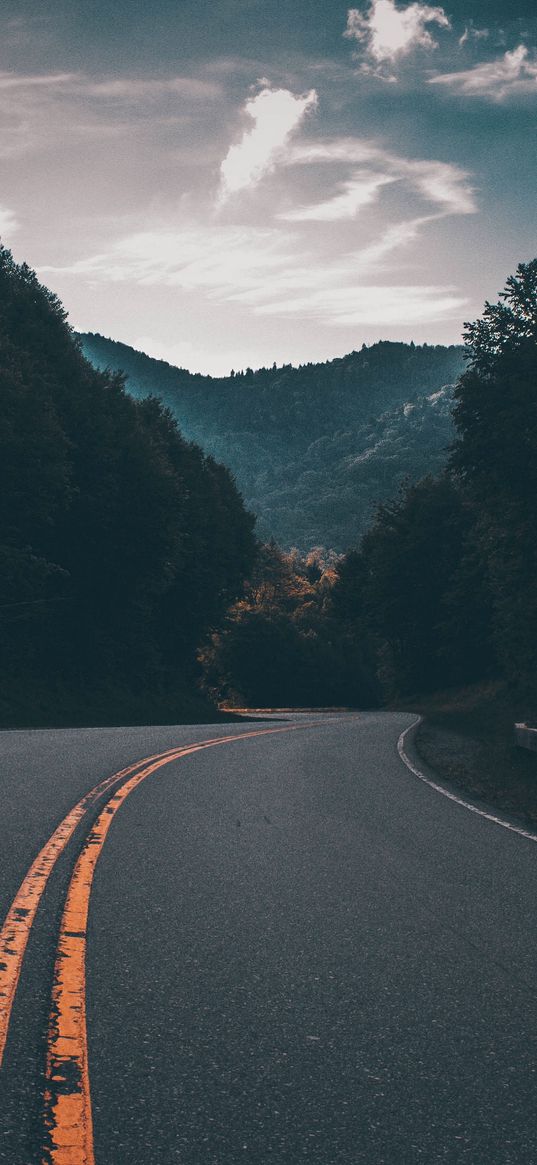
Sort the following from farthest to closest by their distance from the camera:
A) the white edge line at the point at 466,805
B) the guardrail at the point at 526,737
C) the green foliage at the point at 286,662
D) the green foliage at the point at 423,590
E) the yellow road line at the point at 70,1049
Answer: the green foliage at the point at 286,662 < the green foliage at the point at 423,590 < the guardrail at the point at 526,737 < the white edge line at the point at 466,805 < the yellow road line at the point at 70,1049

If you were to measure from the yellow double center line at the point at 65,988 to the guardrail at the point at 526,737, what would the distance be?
8515mm

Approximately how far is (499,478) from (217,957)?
3265cm

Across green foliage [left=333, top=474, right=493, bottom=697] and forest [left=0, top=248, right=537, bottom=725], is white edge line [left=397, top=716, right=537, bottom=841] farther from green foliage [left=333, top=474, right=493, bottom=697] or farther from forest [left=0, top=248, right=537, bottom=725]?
green foliage [left=333, top=474, right=493, bottom=697]

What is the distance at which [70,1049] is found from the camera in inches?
161

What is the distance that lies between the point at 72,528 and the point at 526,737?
1104 inches

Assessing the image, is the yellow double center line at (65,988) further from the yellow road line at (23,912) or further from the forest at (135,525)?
the forest at (135,525)

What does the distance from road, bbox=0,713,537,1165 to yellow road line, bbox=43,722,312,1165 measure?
0.01 m

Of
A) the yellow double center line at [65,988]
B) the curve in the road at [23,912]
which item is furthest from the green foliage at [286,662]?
the yellow double center line at [65,988]

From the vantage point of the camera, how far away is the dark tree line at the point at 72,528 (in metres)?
33.6

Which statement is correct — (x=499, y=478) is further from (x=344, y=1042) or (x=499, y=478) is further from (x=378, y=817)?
(x=344, y=1042)

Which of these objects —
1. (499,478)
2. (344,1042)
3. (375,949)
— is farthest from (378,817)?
(499,478)

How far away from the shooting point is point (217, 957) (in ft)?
18.0

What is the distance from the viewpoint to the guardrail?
53.1ft

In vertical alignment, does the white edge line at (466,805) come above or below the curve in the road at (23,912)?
below
